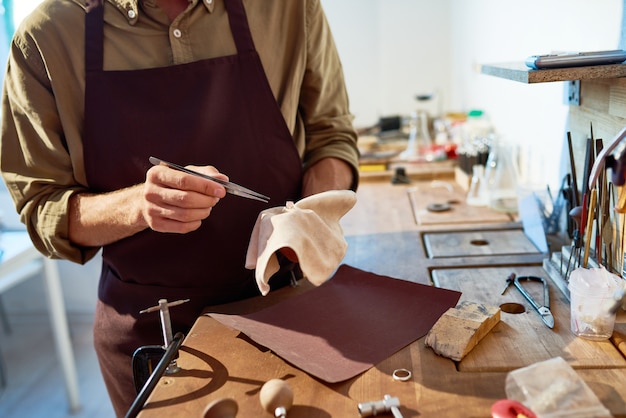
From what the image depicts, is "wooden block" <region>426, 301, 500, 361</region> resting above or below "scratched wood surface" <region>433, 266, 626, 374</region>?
above

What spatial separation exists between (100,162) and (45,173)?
0.36ft

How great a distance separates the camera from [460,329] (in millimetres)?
997

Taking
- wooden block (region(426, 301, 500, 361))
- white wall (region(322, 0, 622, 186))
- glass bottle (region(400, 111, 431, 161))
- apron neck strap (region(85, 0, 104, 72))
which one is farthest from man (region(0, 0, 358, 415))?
glass bottle (region(400, 111, 431, 161))

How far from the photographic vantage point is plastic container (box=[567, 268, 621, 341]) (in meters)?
1.00

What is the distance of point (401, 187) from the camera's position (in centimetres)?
229

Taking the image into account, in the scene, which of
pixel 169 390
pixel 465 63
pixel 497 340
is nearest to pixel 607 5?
pixel 497 340

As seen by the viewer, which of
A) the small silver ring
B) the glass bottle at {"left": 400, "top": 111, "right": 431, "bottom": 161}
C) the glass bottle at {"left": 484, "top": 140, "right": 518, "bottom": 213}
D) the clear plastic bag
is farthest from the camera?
the glass bottle at {"left": 400, "top": 111, "right": 431, "bottom": 161}

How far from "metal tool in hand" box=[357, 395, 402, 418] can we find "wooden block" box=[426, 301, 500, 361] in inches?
6.6

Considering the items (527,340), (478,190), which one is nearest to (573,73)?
(527,340)

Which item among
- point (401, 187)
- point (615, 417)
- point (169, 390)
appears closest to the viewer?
point (615, 417)

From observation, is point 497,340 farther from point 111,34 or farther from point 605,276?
point 111,34

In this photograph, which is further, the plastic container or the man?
the man

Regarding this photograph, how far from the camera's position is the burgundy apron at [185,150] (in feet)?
4.20

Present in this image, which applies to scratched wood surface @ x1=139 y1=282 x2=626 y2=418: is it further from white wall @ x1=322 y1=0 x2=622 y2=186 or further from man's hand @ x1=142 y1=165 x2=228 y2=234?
white wall @ x1=322 y1=0 x2=622 y2=186
